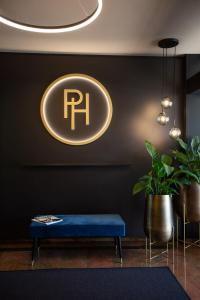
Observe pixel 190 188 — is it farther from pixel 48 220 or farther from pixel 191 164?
pixel 48 220

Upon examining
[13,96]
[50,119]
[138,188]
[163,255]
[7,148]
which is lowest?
[163,255]

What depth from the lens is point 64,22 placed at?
360 cm

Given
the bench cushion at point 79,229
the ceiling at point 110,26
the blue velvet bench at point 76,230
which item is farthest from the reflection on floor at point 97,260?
the ceiling at point 110,26

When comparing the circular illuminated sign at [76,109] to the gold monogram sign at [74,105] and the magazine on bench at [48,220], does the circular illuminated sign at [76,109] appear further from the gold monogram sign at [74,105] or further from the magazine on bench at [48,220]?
the magazine on bench at [48,220]

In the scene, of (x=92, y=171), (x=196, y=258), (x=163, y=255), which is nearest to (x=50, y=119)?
(x=92, y=171)

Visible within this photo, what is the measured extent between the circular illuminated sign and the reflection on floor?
160 centimetres

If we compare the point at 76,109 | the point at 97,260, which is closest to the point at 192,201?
the point at 97,260

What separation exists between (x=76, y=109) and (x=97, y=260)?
7.19 feet

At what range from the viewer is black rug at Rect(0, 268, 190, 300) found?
9.73ft

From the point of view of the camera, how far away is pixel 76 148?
→ 4.76 meters

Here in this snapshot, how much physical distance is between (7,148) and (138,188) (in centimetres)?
206

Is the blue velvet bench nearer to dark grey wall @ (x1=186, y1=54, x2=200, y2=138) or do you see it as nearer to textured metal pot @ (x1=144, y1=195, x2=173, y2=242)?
textured metal pot @ (x1=144, y1=195, x2=173, y2=242)

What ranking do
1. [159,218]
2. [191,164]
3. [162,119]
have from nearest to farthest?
[159,218] < [191,164] < [162,119]

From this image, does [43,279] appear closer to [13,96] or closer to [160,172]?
[160,172]
